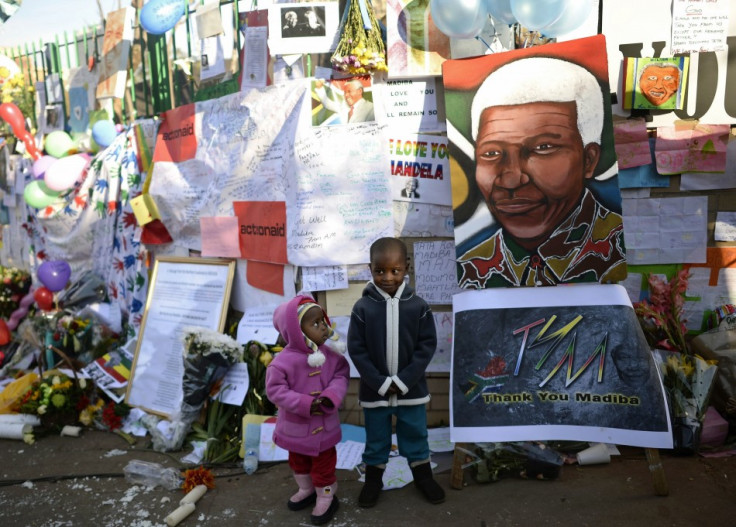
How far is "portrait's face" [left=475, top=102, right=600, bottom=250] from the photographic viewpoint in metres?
3.65

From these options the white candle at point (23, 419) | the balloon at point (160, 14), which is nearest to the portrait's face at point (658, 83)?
the balloon at point (160, 14)

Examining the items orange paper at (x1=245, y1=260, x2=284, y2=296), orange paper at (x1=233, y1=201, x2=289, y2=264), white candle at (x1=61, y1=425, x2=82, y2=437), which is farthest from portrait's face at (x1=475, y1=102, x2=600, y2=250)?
white candle at (x1=61, y1=425, x2=82, y2=437)

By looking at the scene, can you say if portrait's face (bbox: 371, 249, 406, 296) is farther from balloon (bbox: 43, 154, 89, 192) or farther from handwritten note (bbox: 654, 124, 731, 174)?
balloon (bbox: 43, 154, 89, 192)

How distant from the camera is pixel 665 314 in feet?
13.6

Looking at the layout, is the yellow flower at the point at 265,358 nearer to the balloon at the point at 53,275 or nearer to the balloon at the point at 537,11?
the balloon at the point at 537,11

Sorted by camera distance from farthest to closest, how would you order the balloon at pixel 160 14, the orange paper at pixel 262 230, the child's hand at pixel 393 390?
the balloon at pixel 160 14 → the orange paper at pixel 262 230 → the child's hand at pixel 393 390

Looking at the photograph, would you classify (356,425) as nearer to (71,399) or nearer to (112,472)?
(112,472)

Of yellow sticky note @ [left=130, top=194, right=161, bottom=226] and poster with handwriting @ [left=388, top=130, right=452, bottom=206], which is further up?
poster with handwriting @ [left=388, top=130, right=452, bottom=206]

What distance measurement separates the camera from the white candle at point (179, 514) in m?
3.36

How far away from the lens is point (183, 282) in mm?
5156

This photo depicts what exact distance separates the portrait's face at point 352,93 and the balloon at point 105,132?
3398mm

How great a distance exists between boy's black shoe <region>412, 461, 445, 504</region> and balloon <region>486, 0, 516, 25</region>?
2767 mm

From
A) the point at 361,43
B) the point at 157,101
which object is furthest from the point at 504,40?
the point at 157,101

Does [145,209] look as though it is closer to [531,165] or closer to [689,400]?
[531,165]
